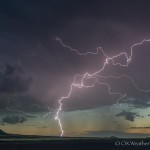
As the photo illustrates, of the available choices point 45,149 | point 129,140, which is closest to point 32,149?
point 45,149

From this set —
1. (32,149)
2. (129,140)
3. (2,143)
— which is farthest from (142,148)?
(2,143)

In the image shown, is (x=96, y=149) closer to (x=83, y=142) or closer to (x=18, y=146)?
(x=83, y=142)

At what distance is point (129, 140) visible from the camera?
66.2 meters

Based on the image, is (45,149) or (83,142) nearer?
(45,149)

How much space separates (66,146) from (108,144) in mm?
6001

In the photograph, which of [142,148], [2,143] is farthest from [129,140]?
[2,143]

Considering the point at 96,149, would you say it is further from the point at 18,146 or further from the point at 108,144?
the point at 18,146

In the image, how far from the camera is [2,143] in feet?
213

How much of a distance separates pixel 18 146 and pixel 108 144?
501 inches

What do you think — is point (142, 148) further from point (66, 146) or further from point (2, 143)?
point (2, 143)

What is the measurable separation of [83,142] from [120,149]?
19.8ft

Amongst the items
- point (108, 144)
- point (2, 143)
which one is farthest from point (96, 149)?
point (2, 143)

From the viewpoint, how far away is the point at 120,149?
64250 mm

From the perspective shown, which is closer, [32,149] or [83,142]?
[32,149]
